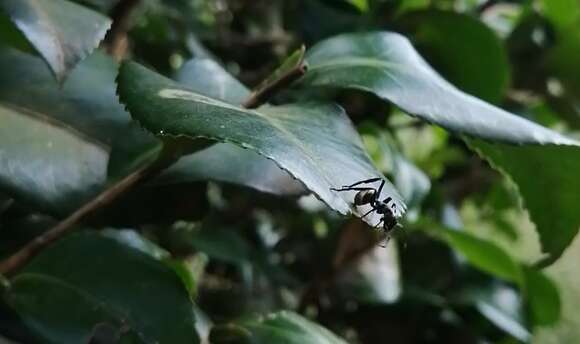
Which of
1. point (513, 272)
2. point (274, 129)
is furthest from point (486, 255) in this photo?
point (274, 129)

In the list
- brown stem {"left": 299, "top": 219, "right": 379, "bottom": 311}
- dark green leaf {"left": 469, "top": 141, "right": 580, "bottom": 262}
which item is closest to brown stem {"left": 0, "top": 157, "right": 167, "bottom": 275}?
dark green leaf {"left": 469, "top": 141, "right": 580, "bottom": 262}

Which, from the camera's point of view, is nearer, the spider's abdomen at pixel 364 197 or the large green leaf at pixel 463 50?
the spider's abdomen at pixel 364 197

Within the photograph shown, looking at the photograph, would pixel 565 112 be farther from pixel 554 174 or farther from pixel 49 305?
pixel 49 305

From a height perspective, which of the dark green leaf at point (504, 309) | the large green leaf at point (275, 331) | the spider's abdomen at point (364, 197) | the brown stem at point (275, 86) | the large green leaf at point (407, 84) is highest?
the brown stem at point (275, 86)

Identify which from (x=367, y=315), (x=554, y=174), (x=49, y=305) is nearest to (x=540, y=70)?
(x=367, y=315)

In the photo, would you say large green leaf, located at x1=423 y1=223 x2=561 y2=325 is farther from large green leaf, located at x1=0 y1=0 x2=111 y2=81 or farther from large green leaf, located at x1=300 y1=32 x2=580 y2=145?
large green leaf, located at x1=0 y1=0 x2=111 y2=81

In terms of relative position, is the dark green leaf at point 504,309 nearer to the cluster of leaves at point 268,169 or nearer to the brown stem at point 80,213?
the cluster of leaves at point 268,169

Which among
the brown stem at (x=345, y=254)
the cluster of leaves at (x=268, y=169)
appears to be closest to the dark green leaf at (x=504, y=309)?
the cluster of leaves at (x=268, y=169)

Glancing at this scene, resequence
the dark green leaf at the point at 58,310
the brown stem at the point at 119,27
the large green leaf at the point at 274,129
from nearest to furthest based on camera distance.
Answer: the large green leaf at the point at 274,129
the dark green leaf at the point at 58,310
the brown stem at the point at 119,27
